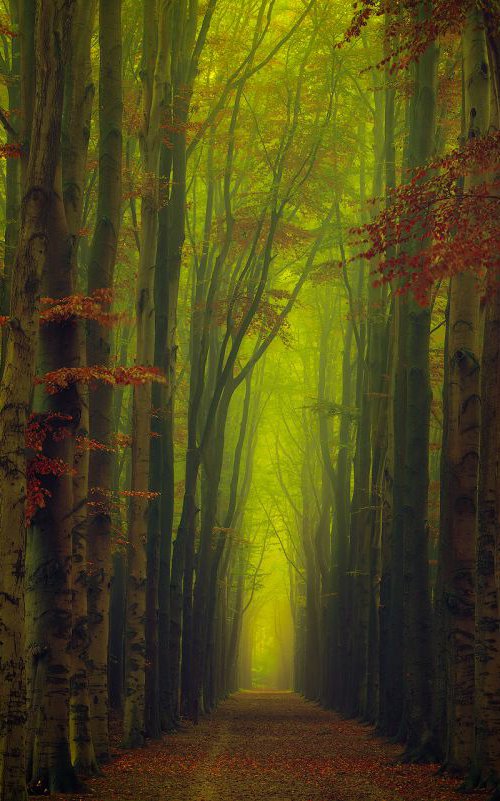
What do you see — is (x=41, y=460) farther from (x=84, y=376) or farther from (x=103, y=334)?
(x=103, y=334)

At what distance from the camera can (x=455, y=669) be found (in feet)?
36.3

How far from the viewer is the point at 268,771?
12.7 meters

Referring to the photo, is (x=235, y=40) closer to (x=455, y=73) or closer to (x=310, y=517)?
(x=455, y=73)

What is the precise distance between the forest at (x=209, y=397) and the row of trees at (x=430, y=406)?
0.04m

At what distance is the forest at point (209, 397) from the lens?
9289 millimetres

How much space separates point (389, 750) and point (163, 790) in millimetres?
5920

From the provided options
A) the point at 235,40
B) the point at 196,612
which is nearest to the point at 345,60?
the point at 235,40

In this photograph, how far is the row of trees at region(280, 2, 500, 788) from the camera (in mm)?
9422

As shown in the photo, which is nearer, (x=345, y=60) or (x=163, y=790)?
(x=163, y=790)

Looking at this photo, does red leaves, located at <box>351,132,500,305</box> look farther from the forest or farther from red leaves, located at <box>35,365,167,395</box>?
red leaves, located at <box>35,365,167,395</box>

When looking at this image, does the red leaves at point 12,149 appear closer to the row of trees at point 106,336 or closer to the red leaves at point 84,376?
the row of trees at point 106,336

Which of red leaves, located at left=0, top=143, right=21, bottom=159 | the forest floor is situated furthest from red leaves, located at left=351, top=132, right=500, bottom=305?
the forest floor

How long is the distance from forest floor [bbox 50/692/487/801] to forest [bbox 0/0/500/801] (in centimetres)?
9

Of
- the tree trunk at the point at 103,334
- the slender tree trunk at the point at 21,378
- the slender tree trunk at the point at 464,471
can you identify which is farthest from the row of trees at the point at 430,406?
the tree trunk at the point at 103,334
